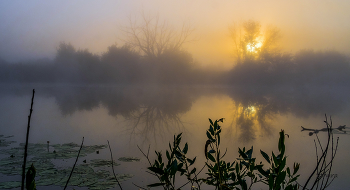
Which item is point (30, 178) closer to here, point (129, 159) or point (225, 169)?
point (225, 169)

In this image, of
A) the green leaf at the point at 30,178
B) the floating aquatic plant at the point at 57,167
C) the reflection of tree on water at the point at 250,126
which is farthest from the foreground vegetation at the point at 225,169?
the reflection of tree on water at the point at 250,126

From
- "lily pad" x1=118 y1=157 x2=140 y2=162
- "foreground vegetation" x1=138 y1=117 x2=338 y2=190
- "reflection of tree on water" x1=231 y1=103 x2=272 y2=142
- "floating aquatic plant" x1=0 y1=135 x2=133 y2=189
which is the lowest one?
"floating aquatic plant" x1=0 y1=135 x2=133 y2=189

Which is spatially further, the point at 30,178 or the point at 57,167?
the point at 57,167

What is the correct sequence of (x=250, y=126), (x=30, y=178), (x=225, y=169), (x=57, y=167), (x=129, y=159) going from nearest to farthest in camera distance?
(x=30, y=178) → (x=225, y=169) → (x=57, y=167) → (x=129, y=159) → (x=250, y=126)

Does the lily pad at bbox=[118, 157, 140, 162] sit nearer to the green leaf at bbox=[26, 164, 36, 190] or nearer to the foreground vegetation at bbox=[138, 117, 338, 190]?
the foreground vegetation at bbox=[138, 117, 338, 190]

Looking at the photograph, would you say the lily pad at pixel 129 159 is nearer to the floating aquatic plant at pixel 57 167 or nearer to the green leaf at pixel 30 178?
the floating aquatic plant at pixel 57 167

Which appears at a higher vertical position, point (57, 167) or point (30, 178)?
point (30, 178)

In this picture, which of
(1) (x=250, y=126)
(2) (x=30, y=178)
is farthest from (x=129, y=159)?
(1) (x=250, y=126)

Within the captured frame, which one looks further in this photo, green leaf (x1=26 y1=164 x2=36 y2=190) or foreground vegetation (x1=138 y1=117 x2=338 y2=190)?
foreground vegetation (x1=138 y1=117 x2=338 y2=190)

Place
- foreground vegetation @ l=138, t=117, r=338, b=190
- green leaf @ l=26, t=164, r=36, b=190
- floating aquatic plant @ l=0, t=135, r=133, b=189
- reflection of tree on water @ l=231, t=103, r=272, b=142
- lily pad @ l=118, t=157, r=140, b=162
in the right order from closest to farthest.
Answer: green leaf @ l=26, t=164, r=36, b=190 → foreground vegetation @ l=138, t=117, r=338, b=190 → floating aquatic plant @ l=0, t=135, r=133, b=189 → lily pad @ l=118, t=157, r=140, b=162 → reflection of tree on water @ l=231, t=103, r=272, b=142

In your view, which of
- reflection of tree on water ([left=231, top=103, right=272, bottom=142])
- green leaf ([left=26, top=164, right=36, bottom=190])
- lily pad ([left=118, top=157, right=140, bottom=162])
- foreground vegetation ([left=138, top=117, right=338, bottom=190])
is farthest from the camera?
reflection of tree on water ([left=231, top=103, right=272, bottom=142])

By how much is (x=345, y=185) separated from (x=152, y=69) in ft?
84.9

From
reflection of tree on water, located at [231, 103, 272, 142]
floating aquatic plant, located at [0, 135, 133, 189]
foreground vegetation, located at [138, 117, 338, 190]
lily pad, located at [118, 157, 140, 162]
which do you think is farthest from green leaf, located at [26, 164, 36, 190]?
reflection of tree on water, located at [231, 103, 272, 142]

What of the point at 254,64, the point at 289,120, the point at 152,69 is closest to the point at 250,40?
the point at 254,64
